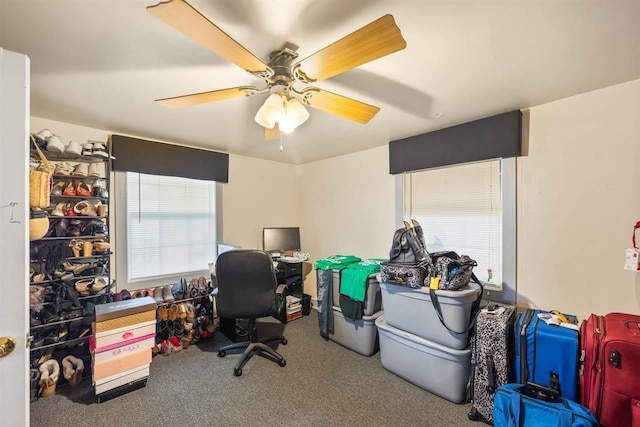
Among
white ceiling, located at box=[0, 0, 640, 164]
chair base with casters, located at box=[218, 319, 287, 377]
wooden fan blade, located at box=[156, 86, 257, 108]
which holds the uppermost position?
white ceiling, located at box=[0, 0, 640, 164]

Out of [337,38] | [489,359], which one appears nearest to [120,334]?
[337,38]

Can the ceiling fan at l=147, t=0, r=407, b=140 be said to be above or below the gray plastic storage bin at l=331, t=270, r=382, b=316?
above

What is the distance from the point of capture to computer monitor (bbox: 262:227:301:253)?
386 cm

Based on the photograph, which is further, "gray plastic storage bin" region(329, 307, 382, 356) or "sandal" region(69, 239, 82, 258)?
"gray plastic storage bin" region(329, 307, 382, 356)

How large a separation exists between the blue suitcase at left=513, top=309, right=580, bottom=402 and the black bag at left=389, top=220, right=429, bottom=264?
2.66 ft

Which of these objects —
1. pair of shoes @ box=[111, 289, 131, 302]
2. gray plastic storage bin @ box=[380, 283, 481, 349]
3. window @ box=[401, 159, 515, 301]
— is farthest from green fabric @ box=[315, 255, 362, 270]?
pair of shoes @ box=[111, 289, 131, 302]

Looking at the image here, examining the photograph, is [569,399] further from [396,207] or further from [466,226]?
[396,207]

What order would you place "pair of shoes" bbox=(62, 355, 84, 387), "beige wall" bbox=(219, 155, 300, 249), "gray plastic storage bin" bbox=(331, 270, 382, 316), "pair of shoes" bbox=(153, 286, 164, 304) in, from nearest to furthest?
"pair of shoes" bbox=(62, 355, 84, 387) → "gray plastic storage bin" bbox=(331, 270, 382, 316) → "pair of shoes" bbox=(153, 286, 164, 304) → "beige wall" bbox=(219, 155, 300, 249)

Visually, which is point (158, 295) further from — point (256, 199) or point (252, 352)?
point (256, 199)

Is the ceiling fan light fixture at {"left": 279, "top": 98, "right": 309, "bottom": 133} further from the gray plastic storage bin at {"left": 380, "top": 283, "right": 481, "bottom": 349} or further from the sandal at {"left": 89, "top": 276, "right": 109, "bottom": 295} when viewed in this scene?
the sandal at {"left": 89, "top": 276, "right": 109, "bottom": 295}

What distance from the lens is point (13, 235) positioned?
0.79m

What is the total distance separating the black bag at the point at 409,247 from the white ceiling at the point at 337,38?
105 centimetres

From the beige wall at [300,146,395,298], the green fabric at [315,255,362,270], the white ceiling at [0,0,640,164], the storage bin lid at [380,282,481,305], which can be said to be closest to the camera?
the white ceiling at [0,0,640,164]

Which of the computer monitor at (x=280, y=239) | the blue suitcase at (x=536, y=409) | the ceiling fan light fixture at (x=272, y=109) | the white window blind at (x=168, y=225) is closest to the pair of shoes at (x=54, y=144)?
the white window blind at (x=168, y=225)
